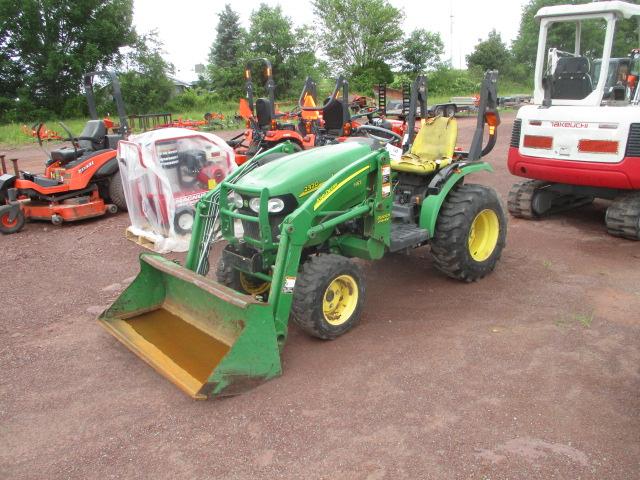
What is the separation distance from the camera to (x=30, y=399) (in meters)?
3.45

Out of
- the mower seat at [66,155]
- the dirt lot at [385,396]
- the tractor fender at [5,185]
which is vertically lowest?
the dirt lot at [385,396]

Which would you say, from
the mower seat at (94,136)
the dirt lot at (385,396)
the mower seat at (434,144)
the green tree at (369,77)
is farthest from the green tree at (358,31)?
the dirt lot at (385,396)

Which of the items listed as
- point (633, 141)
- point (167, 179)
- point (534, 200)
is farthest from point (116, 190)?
point (633, 141)

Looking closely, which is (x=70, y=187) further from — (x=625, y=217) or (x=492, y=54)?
(x=492, y=54)

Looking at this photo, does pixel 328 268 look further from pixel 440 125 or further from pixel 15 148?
pixel 15 148

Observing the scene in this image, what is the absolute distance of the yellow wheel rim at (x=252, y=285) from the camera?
4.33 metres

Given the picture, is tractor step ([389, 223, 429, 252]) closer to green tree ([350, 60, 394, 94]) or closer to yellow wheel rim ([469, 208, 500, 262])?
yellow wheel rim ([469, 208, 500, 262])

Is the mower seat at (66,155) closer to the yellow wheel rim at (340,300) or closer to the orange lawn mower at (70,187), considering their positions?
the orange lawn mower at (70,187)

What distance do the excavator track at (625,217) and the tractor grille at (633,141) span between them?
0.67m

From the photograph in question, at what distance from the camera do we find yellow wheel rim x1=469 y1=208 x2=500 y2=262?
5129 millimetres

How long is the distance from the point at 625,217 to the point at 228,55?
34.2 meters

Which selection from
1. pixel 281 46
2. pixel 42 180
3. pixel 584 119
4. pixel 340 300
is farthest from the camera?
pixel 281 46

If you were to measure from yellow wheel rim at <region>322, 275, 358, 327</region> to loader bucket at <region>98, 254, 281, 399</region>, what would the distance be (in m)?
0.67

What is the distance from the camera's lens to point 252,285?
440 centimetres
